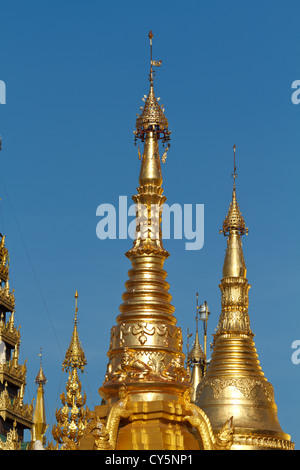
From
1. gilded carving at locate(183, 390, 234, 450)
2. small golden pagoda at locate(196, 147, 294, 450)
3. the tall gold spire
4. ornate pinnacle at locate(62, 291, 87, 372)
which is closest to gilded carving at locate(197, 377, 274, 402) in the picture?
small golden pagoda at locate(196, 147, 294, 450)

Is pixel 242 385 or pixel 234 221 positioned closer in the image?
pixel 242 385

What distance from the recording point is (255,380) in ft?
131

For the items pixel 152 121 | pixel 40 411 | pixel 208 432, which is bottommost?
pixel 208 432

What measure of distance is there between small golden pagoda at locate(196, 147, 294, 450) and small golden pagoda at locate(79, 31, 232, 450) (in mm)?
6753

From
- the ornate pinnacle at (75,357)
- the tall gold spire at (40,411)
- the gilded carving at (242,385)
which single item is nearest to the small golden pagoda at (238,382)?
the gilded carving at (242,385)

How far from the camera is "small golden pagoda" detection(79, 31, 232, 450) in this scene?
3058 cm

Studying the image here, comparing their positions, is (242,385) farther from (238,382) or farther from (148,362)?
(148,362)

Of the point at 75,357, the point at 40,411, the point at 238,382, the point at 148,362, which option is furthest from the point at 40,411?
the point at 148,362

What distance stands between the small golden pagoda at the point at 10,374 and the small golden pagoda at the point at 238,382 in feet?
24.2

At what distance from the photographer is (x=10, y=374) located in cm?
4438

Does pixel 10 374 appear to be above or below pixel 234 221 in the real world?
below

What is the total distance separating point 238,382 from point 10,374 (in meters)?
9.13

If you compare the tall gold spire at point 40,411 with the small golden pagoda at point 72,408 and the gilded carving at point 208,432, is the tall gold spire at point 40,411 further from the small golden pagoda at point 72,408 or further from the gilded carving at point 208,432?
the gilded carving at point 208,432
